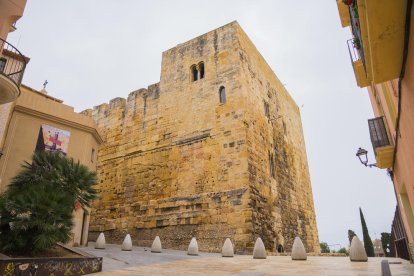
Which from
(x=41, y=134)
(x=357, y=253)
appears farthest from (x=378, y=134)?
(x=41, y=134)

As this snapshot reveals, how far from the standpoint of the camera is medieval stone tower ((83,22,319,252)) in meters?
11.3

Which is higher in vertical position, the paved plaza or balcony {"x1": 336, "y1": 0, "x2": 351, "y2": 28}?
balcony {"x1": 336, "y1": 0, "x2": 351, "y2": 28}

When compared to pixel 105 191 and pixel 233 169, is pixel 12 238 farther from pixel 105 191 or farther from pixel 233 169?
pixel 105 191

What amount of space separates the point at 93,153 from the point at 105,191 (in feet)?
10.7

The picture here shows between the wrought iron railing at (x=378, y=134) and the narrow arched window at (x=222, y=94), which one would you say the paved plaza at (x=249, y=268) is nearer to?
the wrought iron railing at (x=378, y=134)

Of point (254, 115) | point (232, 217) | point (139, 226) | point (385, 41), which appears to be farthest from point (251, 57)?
point (385, 41)

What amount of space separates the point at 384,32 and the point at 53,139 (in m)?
11.0

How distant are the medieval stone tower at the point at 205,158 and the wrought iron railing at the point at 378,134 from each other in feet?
15.8

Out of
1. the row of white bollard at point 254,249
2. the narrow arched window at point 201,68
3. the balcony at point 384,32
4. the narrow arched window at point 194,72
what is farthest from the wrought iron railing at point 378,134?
the narrow arched window at point 194,72

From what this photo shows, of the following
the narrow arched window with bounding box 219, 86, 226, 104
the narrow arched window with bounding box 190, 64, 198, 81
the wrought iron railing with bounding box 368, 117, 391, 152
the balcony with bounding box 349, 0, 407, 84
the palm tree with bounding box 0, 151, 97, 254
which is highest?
the narrow arched window with bounding box 190, 64, 198, 81

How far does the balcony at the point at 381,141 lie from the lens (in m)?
6.91

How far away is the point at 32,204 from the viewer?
5.55 metres

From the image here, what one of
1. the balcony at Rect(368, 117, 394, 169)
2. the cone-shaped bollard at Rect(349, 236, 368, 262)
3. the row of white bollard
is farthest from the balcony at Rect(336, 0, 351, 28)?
the row of white bollard

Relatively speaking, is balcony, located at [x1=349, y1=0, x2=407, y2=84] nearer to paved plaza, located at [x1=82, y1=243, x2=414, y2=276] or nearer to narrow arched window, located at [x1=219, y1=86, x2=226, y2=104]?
paved plaza, located at [x1=82, y1=243, x2=414, y2=276]
